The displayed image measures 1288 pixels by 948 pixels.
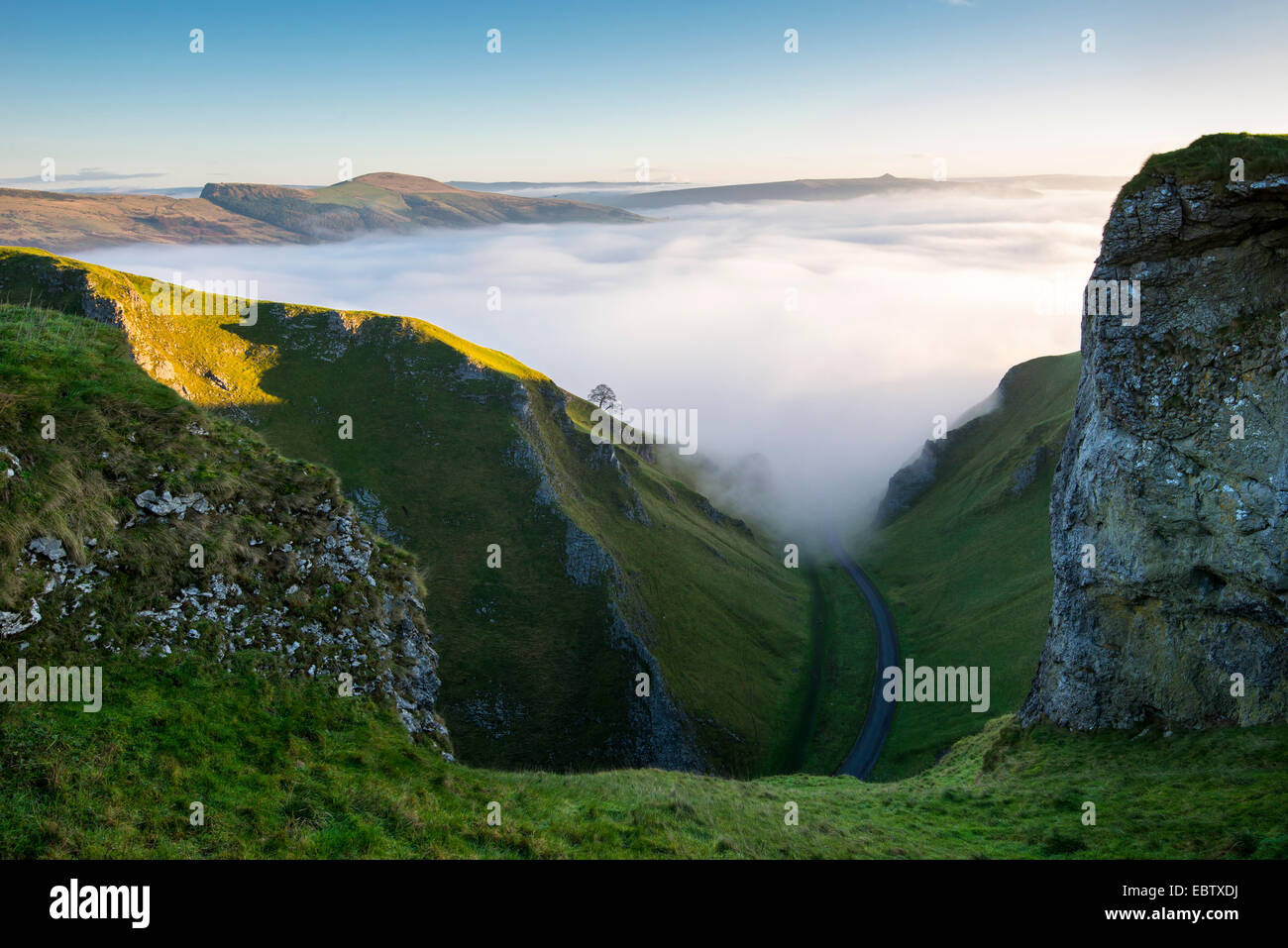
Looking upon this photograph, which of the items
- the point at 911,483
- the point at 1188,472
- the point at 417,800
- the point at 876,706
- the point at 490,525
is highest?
the point at 1188,472

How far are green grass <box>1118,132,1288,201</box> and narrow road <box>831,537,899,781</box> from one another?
1816 inches

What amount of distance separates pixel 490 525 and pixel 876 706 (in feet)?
156

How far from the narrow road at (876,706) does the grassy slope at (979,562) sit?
1.21 m

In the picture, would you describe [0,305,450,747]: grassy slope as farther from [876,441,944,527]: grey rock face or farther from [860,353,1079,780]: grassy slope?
[876,441,944,527]: grey rock face

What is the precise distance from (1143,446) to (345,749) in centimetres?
3417

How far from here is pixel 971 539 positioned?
367ft

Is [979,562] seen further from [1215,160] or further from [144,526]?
[144,526]

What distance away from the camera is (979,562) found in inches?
4060

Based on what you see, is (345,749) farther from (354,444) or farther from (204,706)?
(354,444)

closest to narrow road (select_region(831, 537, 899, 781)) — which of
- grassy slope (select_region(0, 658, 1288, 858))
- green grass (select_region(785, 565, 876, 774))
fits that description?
green grass (select_region(785, 565, 876, 774))

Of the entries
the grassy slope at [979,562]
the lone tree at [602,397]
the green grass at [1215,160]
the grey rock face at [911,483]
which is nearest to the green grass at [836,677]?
the grassy slope at [979,562]

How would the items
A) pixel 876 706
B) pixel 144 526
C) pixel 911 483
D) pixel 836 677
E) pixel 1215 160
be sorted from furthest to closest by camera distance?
pixel 911 483
pixel 836 677
pixel 876 706
pixel 1215 160
pixel 144 526

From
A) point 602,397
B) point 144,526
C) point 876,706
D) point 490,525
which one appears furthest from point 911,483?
point 144,526

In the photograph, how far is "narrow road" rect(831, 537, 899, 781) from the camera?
67.8 metres
